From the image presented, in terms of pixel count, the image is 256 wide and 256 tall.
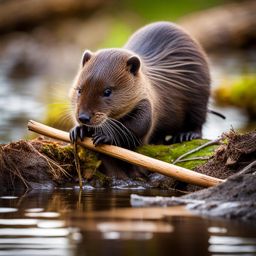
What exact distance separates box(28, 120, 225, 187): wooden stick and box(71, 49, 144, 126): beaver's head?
288 millimetres

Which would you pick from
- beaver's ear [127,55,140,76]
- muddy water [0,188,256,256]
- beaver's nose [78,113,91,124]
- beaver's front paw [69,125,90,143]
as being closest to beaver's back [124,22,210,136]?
beaver's ear [127,55,140,76]

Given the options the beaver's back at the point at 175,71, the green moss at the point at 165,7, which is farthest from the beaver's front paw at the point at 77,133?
the green moss at the point at 165,7

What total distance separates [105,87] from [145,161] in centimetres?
100

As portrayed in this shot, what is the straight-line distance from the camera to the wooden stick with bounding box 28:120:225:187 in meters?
→ 7.18

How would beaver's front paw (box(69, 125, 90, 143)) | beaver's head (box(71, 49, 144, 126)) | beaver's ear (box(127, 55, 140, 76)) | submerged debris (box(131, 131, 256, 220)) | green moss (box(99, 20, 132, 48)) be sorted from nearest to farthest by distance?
submerged debris (box(131, 131, 256, 220)) < beaver's head (box(71, 49, 144, 126)) < beaver's front paw (box(69, 125, 90, 143)) < beaver's ear (box(127, 55, 140, 76)) < green moss (box(99, 20, 132, 48))

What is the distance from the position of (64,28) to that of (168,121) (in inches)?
1013

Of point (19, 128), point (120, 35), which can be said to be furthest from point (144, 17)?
point (19, 128)

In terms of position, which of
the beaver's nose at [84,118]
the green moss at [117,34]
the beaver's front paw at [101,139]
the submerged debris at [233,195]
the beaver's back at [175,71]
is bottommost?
the submerged debris at [233,195]

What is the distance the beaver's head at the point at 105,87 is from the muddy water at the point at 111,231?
3.70ft

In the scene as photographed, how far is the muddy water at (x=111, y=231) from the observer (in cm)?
509

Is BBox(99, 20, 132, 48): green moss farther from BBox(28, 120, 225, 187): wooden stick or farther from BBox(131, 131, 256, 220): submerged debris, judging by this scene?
BBox(131, 131, 256, 220): submerged debris

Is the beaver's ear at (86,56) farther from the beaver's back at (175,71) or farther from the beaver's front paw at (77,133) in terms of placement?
the beaver's back at (175,71)

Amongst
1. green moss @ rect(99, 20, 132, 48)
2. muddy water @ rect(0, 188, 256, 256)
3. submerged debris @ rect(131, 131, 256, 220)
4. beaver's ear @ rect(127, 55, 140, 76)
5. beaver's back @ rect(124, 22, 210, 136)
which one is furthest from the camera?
green moss @ rect(99, 20, 132, 48)

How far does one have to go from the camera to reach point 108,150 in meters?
8.08
